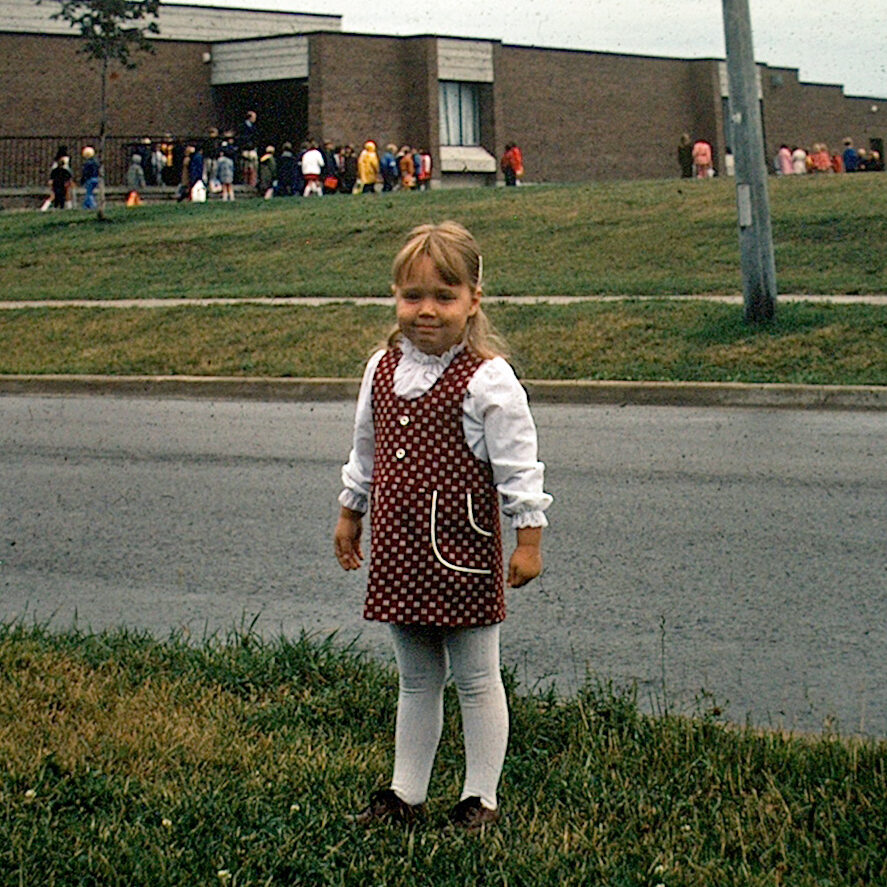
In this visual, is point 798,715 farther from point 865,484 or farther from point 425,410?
point 865,484

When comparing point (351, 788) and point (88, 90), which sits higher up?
point (88, 90)

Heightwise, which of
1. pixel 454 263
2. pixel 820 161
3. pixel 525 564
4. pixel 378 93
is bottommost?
pixel 525 564

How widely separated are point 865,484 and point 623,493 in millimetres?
1456

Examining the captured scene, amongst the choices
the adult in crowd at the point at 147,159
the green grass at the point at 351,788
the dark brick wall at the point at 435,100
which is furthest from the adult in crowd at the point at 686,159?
the green grass at the point at 351,788

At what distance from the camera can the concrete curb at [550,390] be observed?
43.5 feet

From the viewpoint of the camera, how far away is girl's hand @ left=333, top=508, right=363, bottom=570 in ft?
13.1

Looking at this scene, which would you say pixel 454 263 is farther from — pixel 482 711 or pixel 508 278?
pixel 508 278

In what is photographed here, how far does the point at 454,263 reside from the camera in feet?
12.5

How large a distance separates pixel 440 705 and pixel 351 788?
341mm

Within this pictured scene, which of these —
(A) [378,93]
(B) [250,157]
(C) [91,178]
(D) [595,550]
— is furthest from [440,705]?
(A) [378,93]

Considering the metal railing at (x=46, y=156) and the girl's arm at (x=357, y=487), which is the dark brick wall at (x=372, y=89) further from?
the girl's arm at (x=357, y=487)

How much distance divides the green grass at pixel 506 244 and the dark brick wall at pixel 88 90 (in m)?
20.3

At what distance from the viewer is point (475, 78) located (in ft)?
185

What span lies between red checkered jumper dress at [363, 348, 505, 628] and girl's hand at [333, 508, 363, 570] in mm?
210
